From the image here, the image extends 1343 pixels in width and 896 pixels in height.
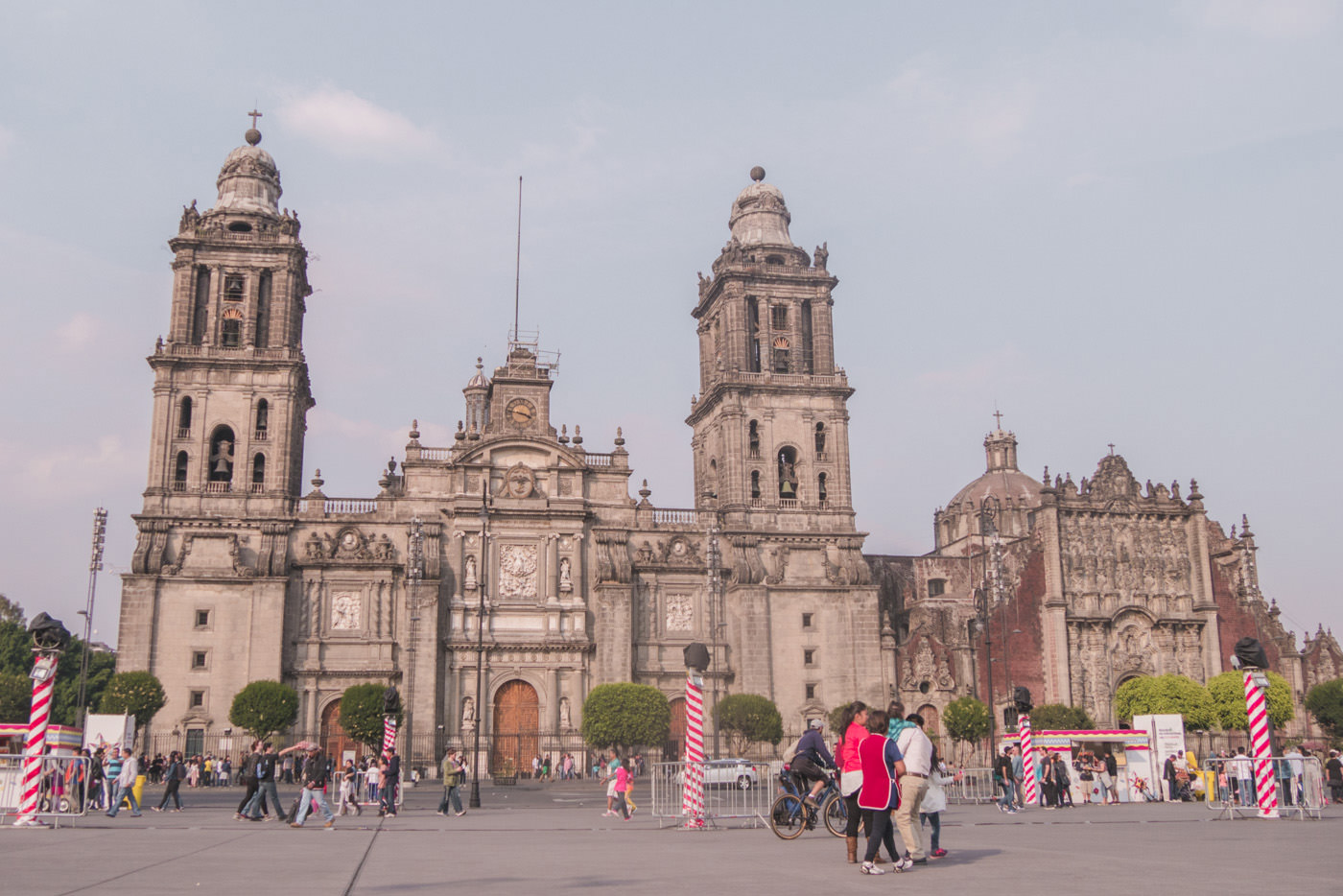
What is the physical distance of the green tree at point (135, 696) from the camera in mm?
48781

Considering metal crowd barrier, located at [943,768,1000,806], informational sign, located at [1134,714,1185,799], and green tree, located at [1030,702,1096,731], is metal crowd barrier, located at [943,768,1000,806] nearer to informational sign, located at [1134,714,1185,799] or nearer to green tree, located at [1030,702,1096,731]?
informational sign, located at [1134,714,1185,799]

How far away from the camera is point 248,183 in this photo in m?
60.6

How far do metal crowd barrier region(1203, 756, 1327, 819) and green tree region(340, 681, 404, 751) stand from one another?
32068 mm

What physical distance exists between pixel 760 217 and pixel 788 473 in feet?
44.1

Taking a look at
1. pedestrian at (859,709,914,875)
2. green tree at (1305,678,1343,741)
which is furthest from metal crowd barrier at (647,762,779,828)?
green tree at (1305,678,1343,741)

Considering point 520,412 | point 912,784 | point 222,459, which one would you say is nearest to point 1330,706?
point 520,412

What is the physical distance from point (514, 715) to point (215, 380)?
767 inches

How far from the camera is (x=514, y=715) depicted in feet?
183

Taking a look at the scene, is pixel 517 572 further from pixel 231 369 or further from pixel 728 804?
pixel 728 804

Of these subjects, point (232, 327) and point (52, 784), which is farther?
point (232, 327)

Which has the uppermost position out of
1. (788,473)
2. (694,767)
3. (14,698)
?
(788,473)

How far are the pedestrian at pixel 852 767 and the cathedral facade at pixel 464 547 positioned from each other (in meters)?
34.8

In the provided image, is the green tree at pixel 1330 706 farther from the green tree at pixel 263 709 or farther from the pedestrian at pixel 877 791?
the pedestrian at pixel 877 791

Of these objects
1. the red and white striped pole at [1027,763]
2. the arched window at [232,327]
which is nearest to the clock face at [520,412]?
the arched window at [232,327]
